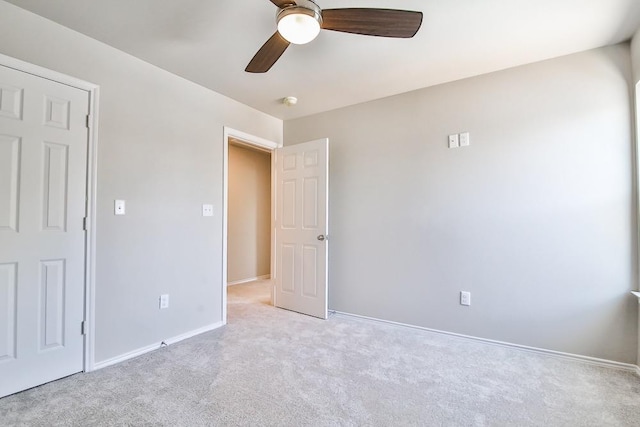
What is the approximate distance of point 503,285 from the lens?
256 centimetres

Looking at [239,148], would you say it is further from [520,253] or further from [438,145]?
[520,253]

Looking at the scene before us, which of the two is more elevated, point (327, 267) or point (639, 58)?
point (639, 58)

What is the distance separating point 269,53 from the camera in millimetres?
1791

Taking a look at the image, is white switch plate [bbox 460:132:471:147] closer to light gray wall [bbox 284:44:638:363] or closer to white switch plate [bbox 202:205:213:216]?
light gray wall [bbox 284:44:638:363]

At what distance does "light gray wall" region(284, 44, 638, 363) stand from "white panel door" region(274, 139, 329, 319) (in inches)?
10.8

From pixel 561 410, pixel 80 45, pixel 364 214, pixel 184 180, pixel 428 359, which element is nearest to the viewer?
pixel 561 410

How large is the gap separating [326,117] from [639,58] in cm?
258

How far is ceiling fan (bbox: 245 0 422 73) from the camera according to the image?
1433 millimetres

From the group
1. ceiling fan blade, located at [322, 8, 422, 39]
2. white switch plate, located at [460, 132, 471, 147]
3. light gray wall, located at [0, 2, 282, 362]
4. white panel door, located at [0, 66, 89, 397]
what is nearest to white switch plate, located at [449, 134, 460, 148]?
white switch plate, located at [460, 132, 471, 147]

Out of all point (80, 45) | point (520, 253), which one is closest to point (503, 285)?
point (520, 253)

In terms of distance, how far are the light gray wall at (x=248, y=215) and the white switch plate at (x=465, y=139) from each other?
3.54 meters

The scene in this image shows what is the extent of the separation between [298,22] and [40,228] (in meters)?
2.03

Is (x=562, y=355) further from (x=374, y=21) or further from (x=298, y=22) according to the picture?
(x=298, y=22)

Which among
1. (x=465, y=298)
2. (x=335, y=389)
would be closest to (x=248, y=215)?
(x=465, y=298)
